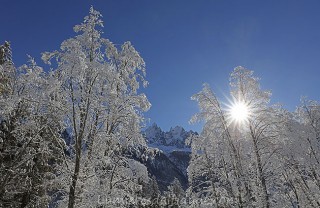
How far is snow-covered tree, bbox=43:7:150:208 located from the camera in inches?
357

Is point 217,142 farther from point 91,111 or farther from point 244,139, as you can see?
point 91,111

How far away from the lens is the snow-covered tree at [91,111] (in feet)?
29.7

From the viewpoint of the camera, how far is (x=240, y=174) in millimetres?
12594

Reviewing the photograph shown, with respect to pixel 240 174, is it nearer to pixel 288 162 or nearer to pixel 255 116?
pixel 255 116

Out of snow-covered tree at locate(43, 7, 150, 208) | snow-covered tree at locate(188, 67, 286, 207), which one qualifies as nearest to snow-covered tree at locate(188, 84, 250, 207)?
snow-covered tree at locate(188, 67, 286, 207)

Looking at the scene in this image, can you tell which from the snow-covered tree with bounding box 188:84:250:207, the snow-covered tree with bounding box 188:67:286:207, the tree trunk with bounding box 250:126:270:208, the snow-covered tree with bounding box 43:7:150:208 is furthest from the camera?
the snow-covered tree with bounding box 188:84:250:207

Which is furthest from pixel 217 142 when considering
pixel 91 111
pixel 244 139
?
pixel 91 111

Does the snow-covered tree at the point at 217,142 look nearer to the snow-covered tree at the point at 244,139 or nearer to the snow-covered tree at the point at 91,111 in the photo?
the snow-covered tree at the point at 244,139

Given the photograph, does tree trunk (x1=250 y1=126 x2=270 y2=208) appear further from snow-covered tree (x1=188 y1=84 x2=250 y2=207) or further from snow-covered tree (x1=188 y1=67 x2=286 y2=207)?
snow-covered tree (x1=188 y1=84 x2=250 y2=207)

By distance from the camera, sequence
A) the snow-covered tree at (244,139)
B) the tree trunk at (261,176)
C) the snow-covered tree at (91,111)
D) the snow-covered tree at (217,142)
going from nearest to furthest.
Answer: the snow-covered tree at (91,111), the tree trunk at (261,176), the snow-covered tree at (244,139), the snow-covered tree at (217,142)

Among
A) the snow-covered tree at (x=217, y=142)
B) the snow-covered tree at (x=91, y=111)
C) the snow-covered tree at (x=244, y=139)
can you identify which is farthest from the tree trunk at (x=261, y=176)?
the snow-covered tree at (x=91, y=111)

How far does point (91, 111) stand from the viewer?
9469 millimetres

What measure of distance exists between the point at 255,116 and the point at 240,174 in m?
3.01

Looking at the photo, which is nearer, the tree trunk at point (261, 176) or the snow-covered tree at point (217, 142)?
the tree trunk at point (261, 176)
